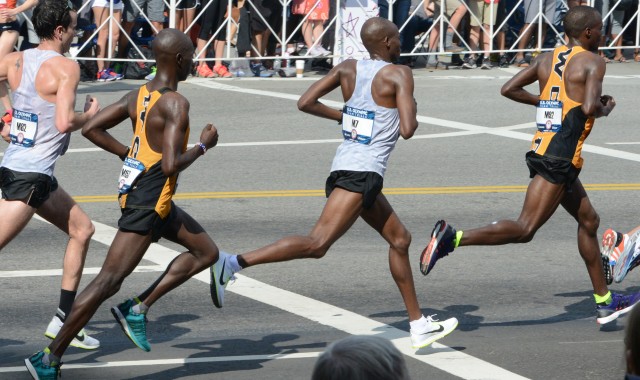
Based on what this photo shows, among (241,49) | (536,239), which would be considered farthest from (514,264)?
(241,49)

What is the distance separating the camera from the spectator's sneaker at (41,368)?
7070 millimetres

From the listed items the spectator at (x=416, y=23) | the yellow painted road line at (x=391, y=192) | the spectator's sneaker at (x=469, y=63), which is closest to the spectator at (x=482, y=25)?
the spectator's sneaker at (x=469, y=63)

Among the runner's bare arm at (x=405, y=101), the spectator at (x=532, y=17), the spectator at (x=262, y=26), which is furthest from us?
the spectator at (x=532, y=17)

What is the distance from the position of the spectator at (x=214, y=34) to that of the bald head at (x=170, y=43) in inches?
492

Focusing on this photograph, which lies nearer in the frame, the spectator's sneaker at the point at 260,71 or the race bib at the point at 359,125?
the race bib at the point at 359,125

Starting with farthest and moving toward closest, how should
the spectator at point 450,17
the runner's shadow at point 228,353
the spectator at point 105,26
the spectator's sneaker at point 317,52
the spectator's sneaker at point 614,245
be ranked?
the spectator at point 450,17
the spectator's sneaker at point 317,52
the spectator at point 105,26
the spectator's sneaker at point 614,245
the runner's shadow at point 228,353

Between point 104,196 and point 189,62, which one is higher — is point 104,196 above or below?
below

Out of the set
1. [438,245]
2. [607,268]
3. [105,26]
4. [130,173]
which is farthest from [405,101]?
[105,26]

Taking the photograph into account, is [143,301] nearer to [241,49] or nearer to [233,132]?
[233,132]

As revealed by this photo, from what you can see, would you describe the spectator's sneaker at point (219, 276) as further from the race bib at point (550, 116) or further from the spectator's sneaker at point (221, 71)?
the spectator's sneaker at point (221, 71)

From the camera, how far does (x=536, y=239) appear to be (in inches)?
439

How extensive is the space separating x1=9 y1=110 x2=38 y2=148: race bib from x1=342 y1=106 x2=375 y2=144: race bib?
188 cm

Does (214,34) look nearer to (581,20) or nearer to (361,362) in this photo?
(581,20)

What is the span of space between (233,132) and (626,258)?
26.1ft
